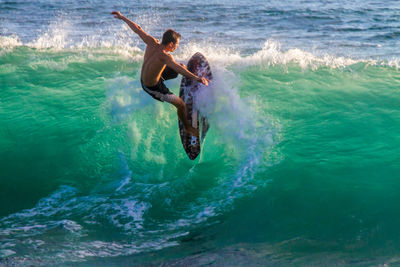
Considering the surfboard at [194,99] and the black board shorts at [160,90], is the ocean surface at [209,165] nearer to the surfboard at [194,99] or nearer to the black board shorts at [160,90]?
the surfboard at [194,99]

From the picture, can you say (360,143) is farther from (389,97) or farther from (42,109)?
(42,109)

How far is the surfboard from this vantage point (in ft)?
22.4

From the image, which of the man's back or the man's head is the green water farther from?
the man's head

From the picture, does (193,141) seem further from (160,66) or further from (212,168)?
(160,66)

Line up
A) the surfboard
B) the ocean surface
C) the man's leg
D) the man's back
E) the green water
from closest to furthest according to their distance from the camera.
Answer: the ocean surface, the green water, the man's back, the man's leg, the surfboard

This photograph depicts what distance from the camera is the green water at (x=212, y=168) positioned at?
5457 millimetres

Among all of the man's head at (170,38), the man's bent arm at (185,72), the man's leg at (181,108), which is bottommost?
the man's leg at (181,108)

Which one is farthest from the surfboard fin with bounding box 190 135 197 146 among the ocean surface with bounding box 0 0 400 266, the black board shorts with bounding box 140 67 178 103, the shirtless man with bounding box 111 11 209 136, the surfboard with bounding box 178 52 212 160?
the black board shorts with bounding box 140 67 178 103

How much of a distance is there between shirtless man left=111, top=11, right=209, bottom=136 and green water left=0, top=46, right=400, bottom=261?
35.1 inches

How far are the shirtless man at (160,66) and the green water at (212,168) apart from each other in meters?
0.89

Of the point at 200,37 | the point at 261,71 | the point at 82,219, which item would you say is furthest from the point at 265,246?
the point at 200,37

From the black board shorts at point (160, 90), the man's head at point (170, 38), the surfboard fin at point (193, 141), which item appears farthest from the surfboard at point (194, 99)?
the man's head at point (170, 38)

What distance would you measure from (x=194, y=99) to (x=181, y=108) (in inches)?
17.2

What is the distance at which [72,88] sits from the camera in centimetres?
999
